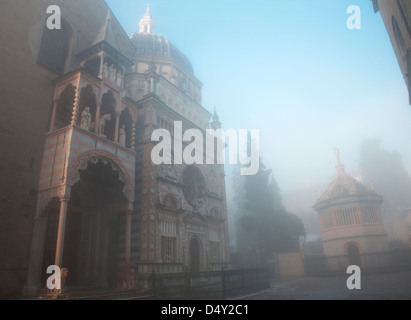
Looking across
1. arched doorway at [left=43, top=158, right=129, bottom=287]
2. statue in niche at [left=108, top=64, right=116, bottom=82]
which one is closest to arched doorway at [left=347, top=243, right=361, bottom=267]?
arched doorway at [left=43, top=158, right=129, bottom=287]

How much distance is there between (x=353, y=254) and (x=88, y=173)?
30.2 metres

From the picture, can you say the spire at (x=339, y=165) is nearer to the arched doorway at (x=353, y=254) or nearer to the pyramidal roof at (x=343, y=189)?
the pyramidal roof at (x=343, y=189)

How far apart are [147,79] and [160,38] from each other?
12.8 m

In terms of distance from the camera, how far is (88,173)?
51.5 feet

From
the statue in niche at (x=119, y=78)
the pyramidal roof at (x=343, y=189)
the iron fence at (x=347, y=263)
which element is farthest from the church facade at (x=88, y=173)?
the pyramidal roof at (x=343, y=189)

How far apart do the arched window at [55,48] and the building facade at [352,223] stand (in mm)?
31617

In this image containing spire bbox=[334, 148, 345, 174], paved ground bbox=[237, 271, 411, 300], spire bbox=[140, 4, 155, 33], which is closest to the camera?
paved ground bbox=[237, 271, 411, 300]

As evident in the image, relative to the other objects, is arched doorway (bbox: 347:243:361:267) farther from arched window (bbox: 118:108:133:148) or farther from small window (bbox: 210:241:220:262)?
arched window (bbox: 118:108:133:148)

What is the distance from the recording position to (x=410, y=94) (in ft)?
45.8

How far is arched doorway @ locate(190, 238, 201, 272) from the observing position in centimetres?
2081

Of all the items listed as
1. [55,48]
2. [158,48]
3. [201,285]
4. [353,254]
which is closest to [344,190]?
[353,254]

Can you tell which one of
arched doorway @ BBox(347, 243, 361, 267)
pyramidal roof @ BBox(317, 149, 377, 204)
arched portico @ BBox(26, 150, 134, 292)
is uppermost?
pyramidal roof @ BBox(317, 149, 377, 204)

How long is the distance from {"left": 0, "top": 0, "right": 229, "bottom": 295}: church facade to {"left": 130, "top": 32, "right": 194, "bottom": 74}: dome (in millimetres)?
8025

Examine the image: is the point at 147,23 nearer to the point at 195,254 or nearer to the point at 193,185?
the point at 193,185
